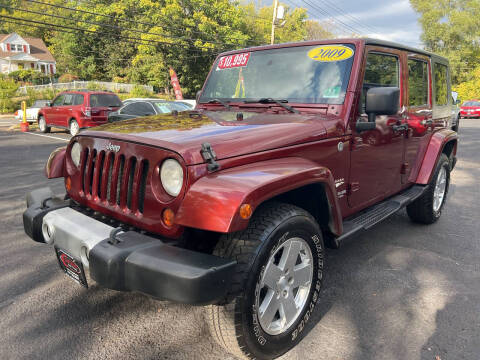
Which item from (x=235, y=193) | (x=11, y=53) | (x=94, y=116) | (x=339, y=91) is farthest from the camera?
(x=11, y=53)

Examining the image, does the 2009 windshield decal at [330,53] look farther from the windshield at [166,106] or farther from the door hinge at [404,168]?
Answer: the windshield at [166,106]

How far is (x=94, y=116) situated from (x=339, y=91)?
12138 millimetres

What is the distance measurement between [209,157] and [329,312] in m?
1.53

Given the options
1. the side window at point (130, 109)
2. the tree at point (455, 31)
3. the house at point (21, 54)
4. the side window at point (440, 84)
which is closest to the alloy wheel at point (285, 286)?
the side window at point (440, 84)

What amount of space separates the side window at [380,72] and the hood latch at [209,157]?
160 centimetres

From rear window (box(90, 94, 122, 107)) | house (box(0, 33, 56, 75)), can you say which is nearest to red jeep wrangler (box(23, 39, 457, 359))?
rear window (box(90, 94, 122, 107))

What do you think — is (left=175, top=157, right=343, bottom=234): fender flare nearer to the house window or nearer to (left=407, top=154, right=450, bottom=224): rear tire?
(left=407, top=154, right=450, bottom=224): rear tire

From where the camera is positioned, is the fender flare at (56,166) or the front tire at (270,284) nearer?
the front tire at (270,284)

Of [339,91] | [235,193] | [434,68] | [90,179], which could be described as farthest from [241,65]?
[434,68]

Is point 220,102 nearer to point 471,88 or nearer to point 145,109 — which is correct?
point 145,109

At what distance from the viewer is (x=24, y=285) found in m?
3.09

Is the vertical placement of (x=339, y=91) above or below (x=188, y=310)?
above

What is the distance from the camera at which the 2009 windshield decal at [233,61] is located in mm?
3641

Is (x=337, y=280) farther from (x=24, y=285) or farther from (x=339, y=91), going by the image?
(x=24, y=285)
